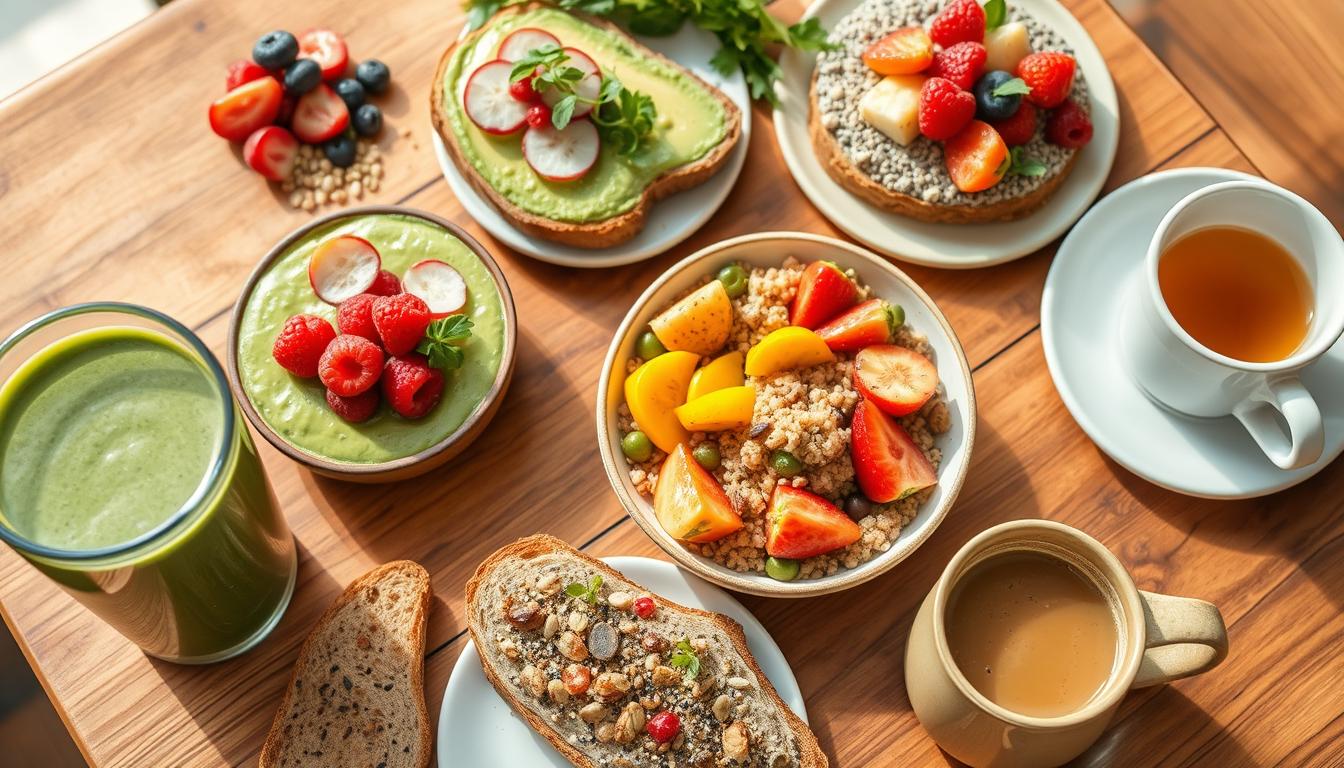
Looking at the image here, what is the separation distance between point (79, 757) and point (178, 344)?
1386mm

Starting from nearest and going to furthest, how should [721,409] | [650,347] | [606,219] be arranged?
[721,409], [650,347], [606,219]

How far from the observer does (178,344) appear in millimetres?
1533

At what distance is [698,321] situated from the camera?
1.78m

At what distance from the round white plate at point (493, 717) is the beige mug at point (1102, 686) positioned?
236mm

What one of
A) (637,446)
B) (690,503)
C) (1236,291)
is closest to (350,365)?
(637,446)

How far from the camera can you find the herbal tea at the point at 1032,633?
157 cm

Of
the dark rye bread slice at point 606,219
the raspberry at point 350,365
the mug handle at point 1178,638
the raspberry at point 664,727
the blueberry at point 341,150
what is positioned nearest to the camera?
the mug handle at point 1178,638

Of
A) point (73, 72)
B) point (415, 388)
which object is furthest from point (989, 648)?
point (73, 72)

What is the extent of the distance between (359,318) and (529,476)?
1.30 ft

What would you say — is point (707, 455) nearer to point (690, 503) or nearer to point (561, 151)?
point (690, 503)

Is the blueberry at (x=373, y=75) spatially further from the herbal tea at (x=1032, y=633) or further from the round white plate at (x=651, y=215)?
the herbal tea at (x=1032, y=633)

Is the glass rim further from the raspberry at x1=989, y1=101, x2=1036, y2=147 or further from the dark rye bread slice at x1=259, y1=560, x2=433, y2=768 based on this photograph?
the raspberry at x1=989, y1=101, x2=1036, y2=147

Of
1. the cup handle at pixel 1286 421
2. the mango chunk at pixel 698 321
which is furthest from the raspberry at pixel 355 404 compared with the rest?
the cup handle at pixel 1286 421

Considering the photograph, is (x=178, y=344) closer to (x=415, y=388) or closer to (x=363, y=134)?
(x=415, y=388)
